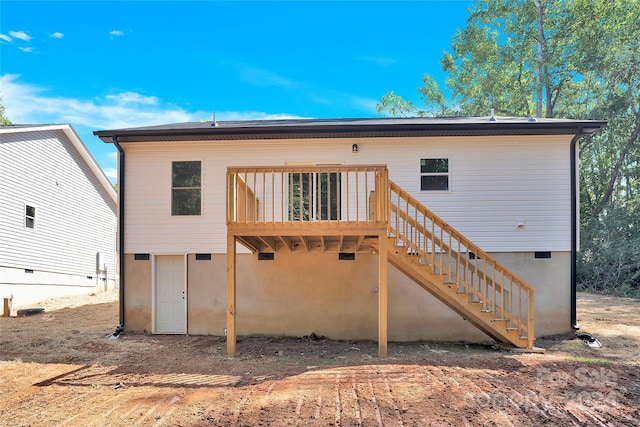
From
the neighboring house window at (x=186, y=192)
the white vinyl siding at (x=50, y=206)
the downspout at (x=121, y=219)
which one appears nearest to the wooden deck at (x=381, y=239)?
the neighboring house window at (x=186, y=192)

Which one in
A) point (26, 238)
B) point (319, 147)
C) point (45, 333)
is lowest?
point (45, 333)

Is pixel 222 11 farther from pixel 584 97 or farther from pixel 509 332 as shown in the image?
pixel 584 97

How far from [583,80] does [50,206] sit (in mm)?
24978

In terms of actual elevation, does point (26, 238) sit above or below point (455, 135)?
below

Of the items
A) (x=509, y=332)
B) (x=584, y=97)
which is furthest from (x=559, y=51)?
(x=509, y=332)

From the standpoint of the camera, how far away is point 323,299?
30.4 ft

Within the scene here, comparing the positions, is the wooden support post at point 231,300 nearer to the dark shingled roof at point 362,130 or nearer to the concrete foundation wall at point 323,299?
the concrete foundation wall at point 323,299

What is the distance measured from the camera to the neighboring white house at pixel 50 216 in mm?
12578

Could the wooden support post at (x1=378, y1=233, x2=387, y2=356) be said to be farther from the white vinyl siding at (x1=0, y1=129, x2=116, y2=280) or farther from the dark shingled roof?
the white vinyl siding at (x1=0, y1=129, x2=116, y2=280)

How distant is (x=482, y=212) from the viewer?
9234 millimetres

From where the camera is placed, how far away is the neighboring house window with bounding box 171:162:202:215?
959 cm

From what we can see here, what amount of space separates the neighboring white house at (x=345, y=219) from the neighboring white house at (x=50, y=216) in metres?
5.70

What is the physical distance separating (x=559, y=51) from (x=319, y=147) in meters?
17.4

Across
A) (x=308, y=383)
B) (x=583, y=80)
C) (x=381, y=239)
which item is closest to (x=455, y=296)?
(x=381, y=239)
